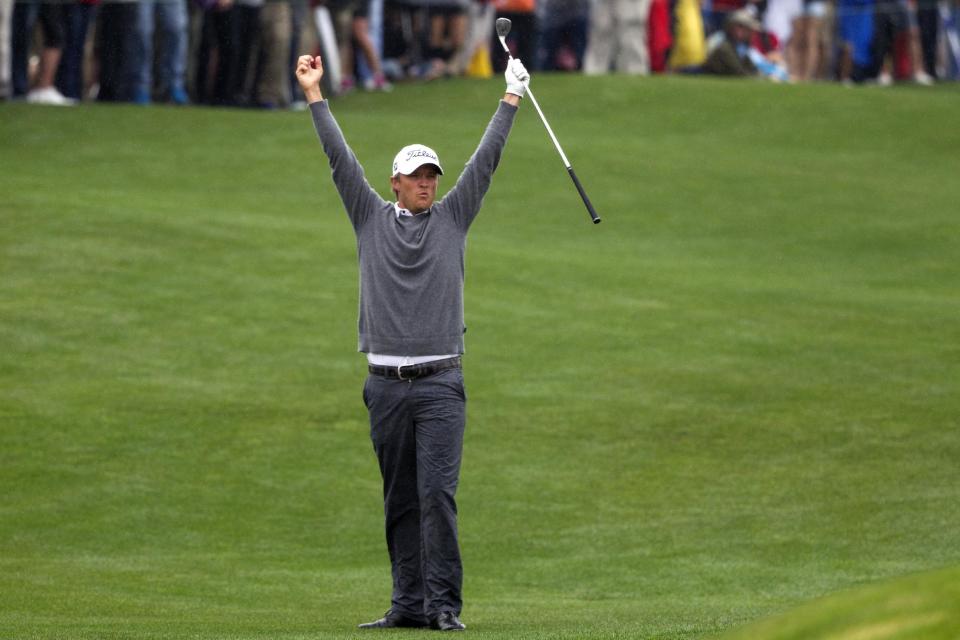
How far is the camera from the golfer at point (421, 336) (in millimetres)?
8164

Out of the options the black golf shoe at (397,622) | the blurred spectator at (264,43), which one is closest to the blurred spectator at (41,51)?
the blurred spectator at (264,43)

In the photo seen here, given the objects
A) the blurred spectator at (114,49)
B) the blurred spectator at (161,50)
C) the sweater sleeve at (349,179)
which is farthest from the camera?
the blurred spectator at (161,50)

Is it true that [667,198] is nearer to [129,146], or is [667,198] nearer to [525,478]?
[129,146]

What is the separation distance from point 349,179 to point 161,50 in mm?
18626

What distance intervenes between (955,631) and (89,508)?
901 centimetres

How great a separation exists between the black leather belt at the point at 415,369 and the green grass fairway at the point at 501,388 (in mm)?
1150

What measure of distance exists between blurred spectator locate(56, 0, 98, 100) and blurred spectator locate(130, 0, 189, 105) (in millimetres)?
676

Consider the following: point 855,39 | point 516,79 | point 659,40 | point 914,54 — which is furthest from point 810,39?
point 516,79

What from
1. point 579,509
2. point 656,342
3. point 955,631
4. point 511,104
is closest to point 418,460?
point 511,104

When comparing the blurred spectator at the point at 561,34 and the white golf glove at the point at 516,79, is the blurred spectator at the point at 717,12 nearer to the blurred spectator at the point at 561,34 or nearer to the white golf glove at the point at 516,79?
the blurred spectator at the point at 561,34

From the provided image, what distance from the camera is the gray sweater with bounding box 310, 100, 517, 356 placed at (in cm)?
816

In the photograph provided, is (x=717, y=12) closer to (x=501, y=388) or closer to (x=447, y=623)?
(x=501, y=388)

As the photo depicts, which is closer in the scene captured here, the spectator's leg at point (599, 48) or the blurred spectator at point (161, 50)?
the blurred spectator at point (161, 50)

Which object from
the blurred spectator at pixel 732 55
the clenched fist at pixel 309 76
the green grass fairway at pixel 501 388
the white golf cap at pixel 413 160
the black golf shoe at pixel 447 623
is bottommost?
the green grass fairway at pixel 501 388
